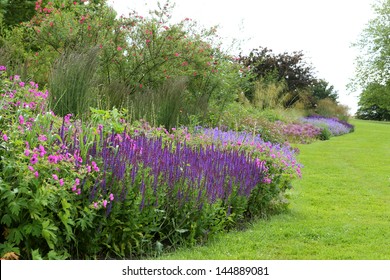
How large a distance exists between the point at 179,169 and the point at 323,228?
2021 millimetres

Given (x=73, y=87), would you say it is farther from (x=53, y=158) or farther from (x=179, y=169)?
(x=53, y=158)

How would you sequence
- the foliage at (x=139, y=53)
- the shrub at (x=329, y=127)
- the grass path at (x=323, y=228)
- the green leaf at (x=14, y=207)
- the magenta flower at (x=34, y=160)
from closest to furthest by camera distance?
the green leaf at (x=14, y=207) → the magenta flower at (x=34, y=160) → the grass path at (x=323, y=228) → the foliage at (x=139, y=53) → the shrub at (x=329, y=127)

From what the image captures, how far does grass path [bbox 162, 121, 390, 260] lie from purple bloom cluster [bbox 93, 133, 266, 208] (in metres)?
0.48

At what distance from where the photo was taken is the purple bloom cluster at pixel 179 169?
14.0 ft

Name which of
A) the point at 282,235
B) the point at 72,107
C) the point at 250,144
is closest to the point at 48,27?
the point at 72,107

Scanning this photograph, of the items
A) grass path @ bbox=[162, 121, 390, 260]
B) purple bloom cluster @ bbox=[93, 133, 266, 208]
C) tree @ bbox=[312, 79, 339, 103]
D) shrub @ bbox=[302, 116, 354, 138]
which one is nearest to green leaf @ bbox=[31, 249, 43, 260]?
purple bloom cluster @ bbox=[93, 133, 266, 208]

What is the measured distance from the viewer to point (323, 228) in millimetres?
5887

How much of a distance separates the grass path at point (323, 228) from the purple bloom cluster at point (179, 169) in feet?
1.59

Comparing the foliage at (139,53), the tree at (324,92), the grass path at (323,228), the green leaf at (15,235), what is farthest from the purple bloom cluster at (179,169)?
the tree at (324,92)

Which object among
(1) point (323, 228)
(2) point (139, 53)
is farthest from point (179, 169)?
(2) point (139, 53)

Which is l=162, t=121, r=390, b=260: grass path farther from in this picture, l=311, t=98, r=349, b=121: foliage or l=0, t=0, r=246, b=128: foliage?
l=311, t=98, r=349, b=121: foliage

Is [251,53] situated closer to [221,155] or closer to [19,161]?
[221,155]

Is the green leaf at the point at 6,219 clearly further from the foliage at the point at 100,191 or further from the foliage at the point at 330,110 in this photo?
the foliage at the point at 330,110

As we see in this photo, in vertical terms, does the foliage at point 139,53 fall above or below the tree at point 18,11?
below
